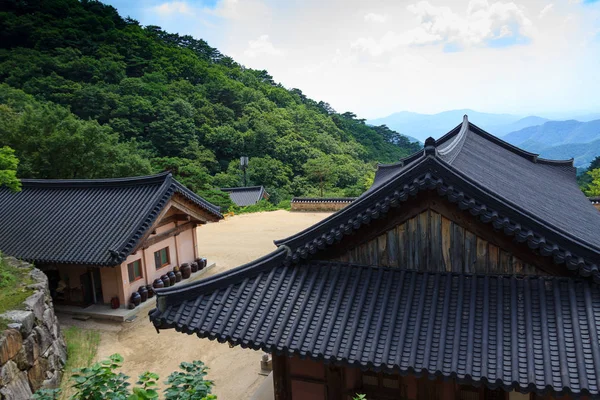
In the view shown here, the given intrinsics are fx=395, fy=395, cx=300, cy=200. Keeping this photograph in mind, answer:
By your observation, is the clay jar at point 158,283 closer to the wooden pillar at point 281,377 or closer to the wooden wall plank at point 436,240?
the wooden pillar at point 281,377

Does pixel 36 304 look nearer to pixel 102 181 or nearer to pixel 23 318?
pixel 23 318

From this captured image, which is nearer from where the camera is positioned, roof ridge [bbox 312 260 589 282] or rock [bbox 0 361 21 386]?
roof ridge [bbox 312 260 589 282]

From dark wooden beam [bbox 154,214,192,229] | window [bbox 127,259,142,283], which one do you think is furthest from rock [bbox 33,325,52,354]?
dark wooden beam [bbox 154,214,192,229]

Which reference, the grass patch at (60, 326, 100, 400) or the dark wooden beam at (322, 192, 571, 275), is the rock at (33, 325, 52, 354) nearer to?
the grass patch at (60, 326, 100, 400)

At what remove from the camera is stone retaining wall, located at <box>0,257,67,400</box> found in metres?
9.90

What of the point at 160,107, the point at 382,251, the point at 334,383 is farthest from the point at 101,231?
the point at 160,107

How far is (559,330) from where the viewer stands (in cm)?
564

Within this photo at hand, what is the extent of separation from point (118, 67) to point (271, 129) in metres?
30.0

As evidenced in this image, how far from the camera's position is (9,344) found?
998 centimetres

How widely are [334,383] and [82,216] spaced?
1682cm

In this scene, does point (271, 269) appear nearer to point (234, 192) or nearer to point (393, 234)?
point (393, 234)

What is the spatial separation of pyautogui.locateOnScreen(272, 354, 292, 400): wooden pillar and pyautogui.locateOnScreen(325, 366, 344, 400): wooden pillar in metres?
0.85

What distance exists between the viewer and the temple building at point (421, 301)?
556 centimetres

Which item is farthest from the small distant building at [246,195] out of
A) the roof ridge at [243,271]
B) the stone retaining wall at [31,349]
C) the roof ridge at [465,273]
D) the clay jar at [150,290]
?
the roof ridge at [465,273]
